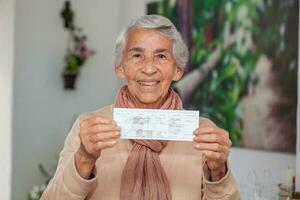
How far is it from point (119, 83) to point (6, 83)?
998 mm

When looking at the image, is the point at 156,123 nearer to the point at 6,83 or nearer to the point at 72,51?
the point at 6,83

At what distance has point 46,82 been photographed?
3041 mm

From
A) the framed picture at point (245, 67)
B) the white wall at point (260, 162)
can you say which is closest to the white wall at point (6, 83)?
the framed picture at point (245, 67)

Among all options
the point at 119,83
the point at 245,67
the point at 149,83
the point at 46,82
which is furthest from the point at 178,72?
the point at 119,83

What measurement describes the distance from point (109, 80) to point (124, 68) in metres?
2.28

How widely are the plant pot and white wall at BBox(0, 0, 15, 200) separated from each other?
1.40 ft

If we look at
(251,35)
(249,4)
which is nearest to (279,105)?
(251,35)

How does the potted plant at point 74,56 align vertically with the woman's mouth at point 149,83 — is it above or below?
above

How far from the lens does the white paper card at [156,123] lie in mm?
1146

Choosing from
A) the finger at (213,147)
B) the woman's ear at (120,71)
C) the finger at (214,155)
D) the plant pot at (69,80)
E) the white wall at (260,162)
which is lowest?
the white wall at (260,162)

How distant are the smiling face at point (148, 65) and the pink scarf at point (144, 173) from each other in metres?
0.05

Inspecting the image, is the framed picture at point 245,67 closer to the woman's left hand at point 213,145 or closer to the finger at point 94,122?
the woman's left hand at point 213,145

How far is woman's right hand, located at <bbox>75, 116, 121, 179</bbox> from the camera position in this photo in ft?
3.48

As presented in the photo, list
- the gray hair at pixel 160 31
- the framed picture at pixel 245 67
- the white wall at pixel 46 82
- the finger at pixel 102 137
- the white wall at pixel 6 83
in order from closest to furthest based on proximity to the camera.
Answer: the finger at pixel 102 137
the gray hair at pixel 160 31
the framed picture at pixel 245 67
the white wall at pixel 6 83
the white wall at pixel 46 82
